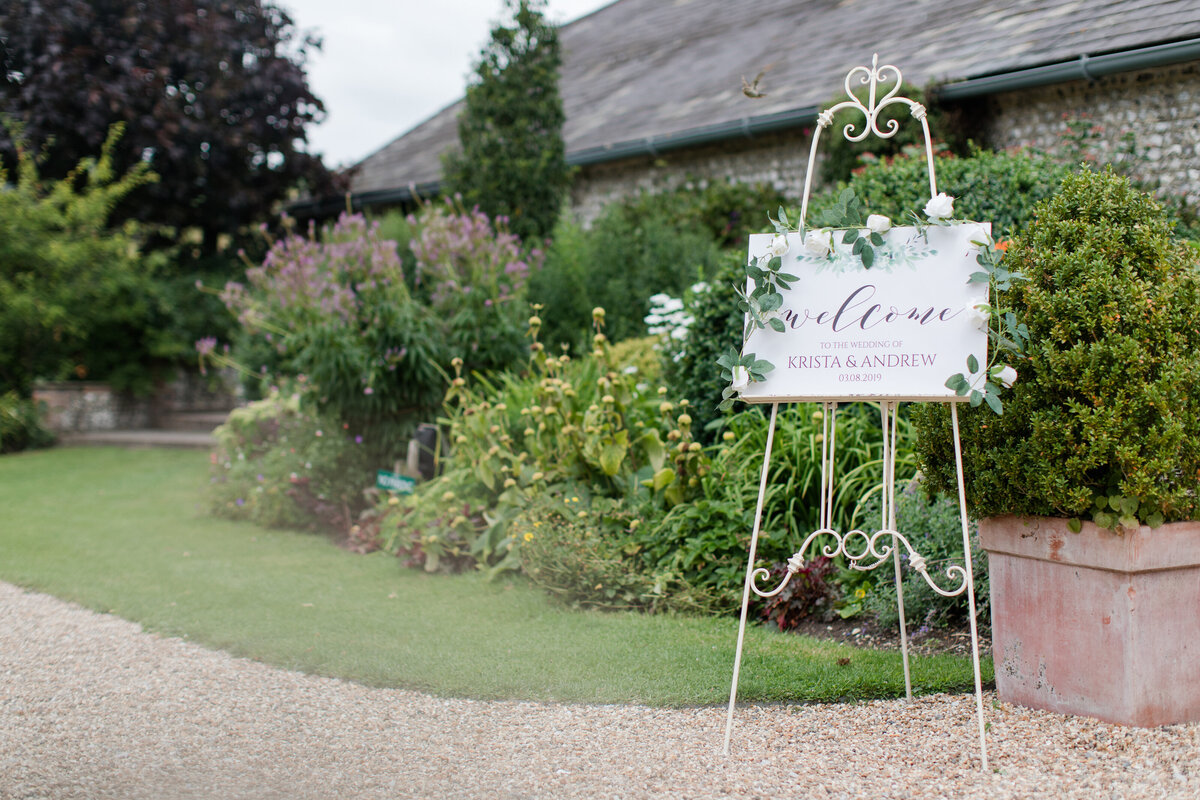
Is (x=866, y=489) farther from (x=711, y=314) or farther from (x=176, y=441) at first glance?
(x=176, y=441)

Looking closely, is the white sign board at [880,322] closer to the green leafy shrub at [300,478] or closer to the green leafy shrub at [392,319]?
the green leafy shrub at [392,319]

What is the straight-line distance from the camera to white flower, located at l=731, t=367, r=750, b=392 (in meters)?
2.92

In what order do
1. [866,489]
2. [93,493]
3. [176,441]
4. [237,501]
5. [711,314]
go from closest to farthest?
[866,489] → [711,314] → [237,501] → [93,493] → [176,441]

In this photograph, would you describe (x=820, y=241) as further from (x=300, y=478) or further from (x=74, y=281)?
(x=74, y=281)

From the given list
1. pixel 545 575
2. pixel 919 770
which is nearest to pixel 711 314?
pixel 545 575

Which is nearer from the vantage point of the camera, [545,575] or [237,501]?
[545,575]

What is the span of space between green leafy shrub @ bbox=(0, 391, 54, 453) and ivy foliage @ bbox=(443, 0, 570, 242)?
21.3 ft

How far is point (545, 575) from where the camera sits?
4664mm

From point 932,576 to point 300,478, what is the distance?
15.0 feet

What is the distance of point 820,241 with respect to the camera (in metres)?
2.96

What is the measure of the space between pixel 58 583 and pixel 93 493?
354 cm

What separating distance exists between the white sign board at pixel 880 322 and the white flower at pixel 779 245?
27mm

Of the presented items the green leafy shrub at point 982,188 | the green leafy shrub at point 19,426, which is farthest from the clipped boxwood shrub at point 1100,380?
the green leafy shrub at point 19,426

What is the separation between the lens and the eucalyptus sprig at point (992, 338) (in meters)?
2.73
